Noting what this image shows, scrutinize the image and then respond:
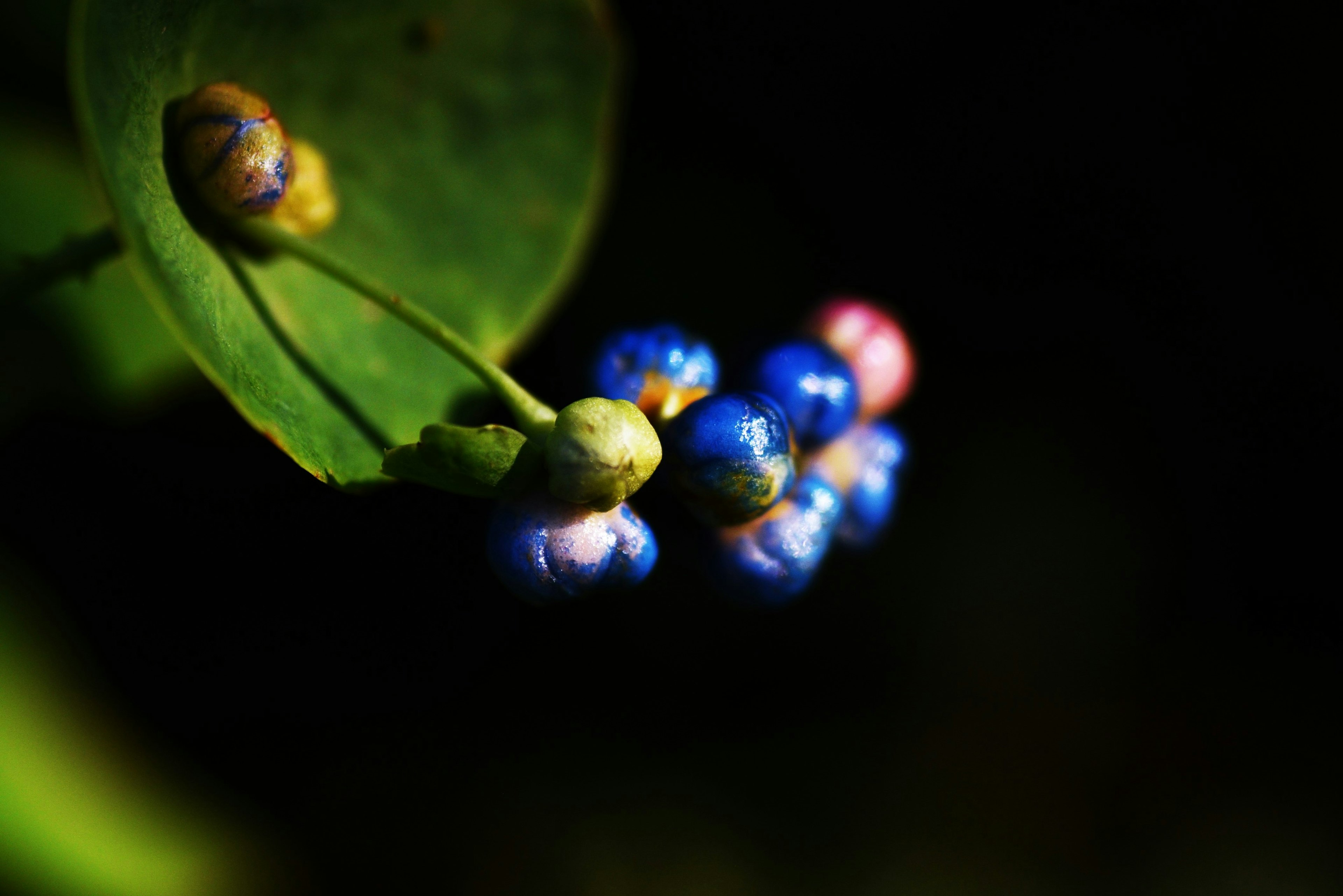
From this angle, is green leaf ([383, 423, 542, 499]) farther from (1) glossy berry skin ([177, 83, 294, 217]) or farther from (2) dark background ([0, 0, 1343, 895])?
(2) dark background ([0, 0, 1343, 895])

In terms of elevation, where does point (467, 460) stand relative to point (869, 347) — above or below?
below

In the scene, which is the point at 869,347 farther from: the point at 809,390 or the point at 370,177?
the point at 370,177

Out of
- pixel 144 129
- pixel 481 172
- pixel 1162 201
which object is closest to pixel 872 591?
pixel 1162 201

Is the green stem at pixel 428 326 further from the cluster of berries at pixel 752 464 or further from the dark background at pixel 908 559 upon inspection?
the dark background at pixel 908 559

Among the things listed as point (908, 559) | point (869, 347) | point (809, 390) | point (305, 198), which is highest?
point (908, 559)

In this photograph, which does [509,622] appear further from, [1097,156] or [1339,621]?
[1339,621]

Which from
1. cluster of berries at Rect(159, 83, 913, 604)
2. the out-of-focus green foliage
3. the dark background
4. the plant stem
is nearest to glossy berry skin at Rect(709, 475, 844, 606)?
cluster of berries at Rect(159, 83, 913, 604)

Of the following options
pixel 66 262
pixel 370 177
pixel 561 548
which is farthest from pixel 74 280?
pixel 561 548

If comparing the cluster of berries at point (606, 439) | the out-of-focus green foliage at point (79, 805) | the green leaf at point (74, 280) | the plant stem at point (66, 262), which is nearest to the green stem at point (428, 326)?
the cluster of berries at point (606, 439)
